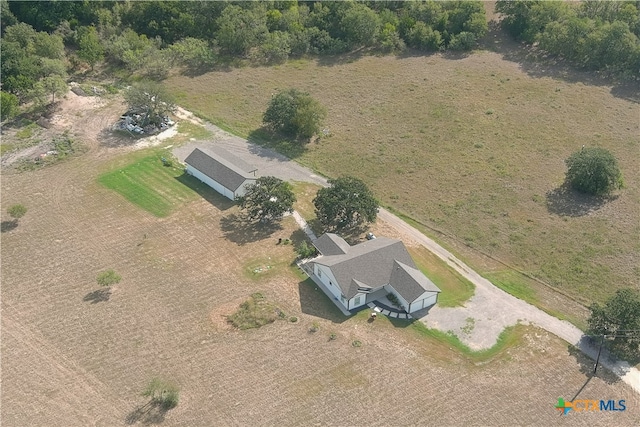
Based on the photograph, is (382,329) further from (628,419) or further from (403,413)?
(628,419)

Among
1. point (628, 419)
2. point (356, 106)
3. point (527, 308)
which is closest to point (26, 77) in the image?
point (356, 106)

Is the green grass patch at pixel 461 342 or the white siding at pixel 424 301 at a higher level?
the white siding at pixel 424 301

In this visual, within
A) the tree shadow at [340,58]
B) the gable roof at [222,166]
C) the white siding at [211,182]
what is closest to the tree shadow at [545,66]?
the tree shadow at [340,58]

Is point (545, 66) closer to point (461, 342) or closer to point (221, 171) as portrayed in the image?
point (221, 171)

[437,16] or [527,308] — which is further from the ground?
[437,16]

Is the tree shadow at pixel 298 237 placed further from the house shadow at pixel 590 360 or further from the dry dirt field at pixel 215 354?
the house shadow at pixel 590 360

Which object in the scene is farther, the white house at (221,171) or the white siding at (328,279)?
the white house at (221,171)

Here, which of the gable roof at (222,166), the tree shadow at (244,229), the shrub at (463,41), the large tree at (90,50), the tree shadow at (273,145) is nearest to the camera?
the tree shadow at (244,229)

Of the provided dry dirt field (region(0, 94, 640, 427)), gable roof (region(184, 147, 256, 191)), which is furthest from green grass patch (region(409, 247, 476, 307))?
gable roof (region(184, 147, 256, 191))
